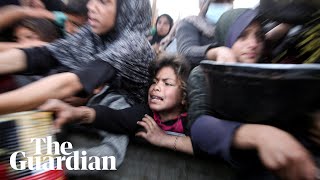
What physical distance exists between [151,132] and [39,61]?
0.39 meters

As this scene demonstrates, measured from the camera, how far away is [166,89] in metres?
0.93

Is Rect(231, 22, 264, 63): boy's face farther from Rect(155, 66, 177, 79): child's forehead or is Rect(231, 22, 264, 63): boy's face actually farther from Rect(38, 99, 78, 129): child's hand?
Rect(38, 99, 78, 129): child's hand

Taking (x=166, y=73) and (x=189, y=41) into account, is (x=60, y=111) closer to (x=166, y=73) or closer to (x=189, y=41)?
(x=166, y=73)

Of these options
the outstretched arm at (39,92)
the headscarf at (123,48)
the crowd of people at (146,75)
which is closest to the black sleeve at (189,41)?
the crowd of people at (146,75)

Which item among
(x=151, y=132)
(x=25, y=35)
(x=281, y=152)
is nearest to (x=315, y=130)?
(x=281, y=152)

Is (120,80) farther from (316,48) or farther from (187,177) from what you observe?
(316,48)

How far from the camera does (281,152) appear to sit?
18.4 inches

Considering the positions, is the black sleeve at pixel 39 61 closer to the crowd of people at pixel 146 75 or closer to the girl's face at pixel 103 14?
the crowd of people at pixel 146 75

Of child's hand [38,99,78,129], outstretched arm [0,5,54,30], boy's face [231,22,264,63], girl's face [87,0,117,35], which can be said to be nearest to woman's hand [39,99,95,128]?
child's hand [38,99,78,129]

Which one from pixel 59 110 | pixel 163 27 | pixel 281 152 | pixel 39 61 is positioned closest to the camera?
pixel 281 152

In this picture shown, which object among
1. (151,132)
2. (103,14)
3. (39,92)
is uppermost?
(103,14)

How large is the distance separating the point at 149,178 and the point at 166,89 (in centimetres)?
28

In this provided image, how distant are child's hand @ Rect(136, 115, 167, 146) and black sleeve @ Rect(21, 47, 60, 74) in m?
0.34

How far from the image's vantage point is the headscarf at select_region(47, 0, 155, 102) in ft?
2.84
